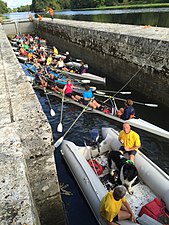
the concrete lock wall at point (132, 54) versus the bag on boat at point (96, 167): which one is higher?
the concrete lock wall at point (132, 54)

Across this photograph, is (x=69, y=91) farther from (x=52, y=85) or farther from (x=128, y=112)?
(x=128, y=112)

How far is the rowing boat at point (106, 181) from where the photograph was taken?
4.92m

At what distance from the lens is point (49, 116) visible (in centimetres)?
1056

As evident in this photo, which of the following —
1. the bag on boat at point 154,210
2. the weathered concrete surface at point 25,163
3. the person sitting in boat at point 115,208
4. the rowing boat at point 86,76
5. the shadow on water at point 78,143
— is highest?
the weathered concrete surface at point 25,163

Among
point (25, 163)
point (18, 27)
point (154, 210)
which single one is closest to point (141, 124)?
point (154, 210)

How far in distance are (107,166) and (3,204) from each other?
4629 millimetres

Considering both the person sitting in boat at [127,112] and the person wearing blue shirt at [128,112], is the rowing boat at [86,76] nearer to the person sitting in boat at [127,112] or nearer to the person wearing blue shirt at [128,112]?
the person sitting in boat at [127,112]

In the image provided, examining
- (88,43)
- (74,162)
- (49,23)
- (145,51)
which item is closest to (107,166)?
(74,162)

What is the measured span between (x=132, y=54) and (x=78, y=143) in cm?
627

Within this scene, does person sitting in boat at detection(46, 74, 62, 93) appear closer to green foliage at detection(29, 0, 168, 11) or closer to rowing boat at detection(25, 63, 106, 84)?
rowing boat at detection(25, 63, 106, 84)

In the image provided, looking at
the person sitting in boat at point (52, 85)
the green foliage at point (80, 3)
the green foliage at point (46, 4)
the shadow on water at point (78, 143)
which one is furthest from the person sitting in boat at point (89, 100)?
the green foliage at point (46, 4)

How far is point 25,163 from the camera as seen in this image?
266 centimetres

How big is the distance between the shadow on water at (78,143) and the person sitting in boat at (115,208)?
123 cm

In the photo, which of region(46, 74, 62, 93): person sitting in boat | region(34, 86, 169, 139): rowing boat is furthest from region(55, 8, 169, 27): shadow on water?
region(34, 86, 169, 139): rowing boat
